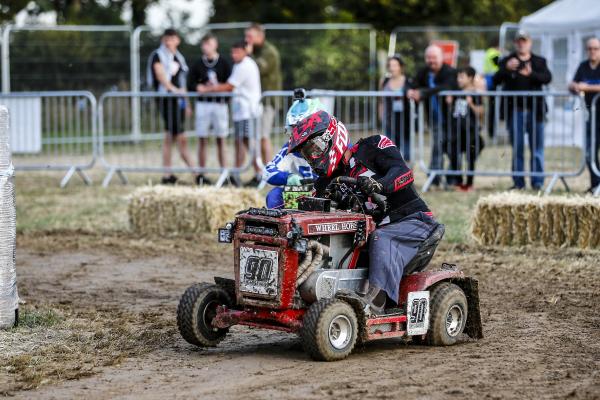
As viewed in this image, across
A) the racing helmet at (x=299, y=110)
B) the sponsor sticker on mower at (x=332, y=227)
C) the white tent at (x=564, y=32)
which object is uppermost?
the white tent at (x=564, y=32)

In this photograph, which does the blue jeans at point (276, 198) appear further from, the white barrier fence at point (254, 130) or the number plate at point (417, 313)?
the white barrier fence at point (254, 130)

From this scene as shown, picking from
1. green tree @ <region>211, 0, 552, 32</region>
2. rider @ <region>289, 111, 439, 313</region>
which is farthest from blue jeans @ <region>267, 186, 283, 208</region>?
green tree @ <region>211, 0, 552, 32</region>

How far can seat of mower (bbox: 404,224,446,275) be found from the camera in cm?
760

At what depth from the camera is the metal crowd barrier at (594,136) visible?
14.8m

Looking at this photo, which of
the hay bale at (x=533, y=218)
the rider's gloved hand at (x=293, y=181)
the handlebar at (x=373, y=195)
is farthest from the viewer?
the hay bale at (x=533, y=218)

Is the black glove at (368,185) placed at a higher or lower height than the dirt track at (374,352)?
higher

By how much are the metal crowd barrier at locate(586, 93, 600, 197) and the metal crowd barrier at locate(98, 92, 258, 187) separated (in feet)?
16.0

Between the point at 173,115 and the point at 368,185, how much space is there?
11.2 m

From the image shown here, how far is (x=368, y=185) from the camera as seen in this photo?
7.03 m

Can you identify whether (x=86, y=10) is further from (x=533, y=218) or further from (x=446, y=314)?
(x=446, y=314)

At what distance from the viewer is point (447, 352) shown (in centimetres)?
745

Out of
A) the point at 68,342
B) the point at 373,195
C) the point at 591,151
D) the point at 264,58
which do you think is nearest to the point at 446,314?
the point at 373,195

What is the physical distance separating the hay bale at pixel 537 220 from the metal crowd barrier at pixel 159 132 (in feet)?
16.9

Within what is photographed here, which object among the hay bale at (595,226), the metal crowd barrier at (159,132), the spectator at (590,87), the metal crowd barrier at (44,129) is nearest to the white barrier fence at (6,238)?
the hay bale at (595,226)
